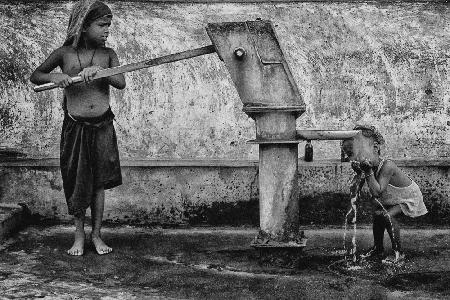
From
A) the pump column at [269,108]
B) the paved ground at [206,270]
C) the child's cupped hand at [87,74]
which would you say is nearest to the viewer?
the paved ground at [206,270]

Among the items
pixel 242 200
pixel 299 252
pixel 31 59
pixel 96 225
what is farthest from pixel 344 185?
pixel 31 59

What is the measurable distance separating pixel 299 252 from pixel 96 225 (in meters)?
1.50

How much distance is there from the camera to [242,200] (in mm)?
6910

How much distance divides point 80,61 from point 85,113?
1.19 ft

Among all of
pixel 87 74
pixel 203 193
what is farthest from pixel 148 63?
pixel 203 193

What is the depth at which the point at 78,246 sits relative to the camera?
6043mm

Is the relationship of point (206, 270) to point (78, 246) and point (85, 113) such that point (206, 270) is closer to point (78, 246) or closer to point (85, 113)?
point (78, 246)

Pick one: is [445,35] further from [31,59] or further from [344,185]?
[31,59]

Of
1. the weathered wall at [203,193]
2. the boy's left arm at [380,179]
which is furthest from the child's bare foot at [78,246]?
the boy's left arm at [380,179]

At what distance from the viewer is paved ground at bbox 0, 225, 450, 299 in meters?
5.09

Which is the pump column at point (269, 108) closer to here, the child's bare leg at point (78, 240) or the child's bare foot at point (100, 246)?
the child's bare foot at point (100, 246)

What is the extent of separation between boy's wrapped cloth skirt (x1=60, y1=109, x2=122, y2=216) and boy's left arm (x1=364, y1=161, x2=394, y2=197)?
180cm

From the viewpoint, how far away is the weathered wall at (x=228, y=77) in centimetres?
812

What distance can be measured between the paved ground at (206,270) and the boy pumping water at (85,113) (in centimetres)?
37
